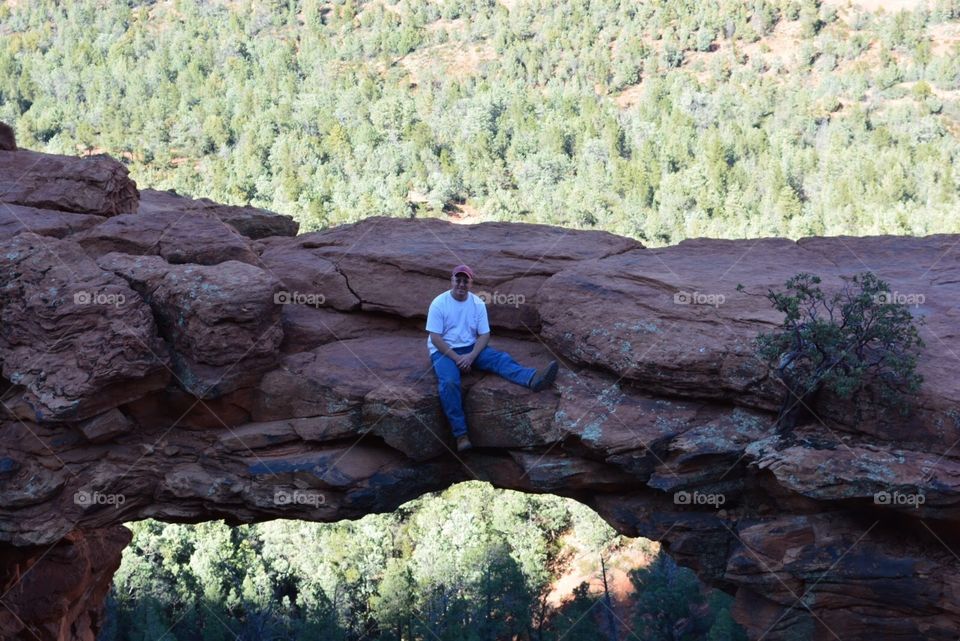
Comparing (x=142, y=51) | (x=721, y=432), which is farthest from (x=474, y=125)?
(x=721, y=432)

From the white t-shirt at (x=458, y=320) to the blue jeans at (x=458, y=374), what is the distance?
13cm

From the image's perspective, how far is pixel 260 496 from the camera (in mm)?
12352

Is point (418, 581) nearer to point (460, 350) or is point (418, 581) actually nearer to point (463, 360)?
point (460, 350)

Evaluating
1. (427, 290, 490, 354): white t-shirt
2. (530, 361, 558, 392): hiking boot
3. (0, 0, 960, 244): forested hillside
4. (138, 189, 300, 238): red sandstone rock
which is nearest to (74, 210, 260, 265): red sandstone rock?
(138, 189, 300, 238): red sandstone rock

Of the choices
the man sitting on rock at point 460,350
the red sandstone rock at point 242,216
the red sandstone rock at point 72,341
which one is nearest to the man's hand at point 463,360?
the man sitting on rock at point 460,350

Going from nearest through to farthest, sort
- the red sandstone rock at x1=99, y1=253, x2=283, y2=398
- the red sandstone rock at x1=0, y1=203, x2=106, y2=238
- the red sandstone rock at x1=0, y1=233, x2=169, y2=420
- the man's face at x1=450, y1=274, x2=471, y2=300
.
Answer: the man's face at x1=450, y1=274, x2=471, y2=300 → the red sandstone rock at x1=0, y1=233, x2=169, y2=420 → the red sandstone rock at x1=99, y1=253, x2=283, y2=398 → the red sandstone rock at x1=0, y1=203, x2=106, y2=238

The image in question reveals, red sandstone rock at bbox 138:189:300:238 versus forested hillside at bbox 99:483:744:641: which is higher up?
red sandstone rock at bbox 138:189:300:238

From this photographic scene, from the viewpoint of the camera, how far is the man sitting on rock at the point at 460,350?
11797mm

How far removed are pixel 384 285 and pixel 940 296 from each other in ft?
23.1

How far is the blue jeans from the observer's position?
38.7ft

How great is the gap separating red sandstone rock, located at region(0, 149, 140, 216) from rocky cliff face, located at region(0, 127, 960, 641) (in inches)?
3.1

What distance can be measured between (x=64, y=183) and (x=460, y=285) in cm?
683

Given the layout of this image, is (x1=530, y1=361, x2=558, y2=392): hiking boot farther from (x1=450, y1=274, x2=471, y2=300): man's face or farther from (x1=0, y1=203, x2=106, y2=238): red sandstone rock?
(x1=0, y1=203, x2=106, y2=238): red sandstone rock

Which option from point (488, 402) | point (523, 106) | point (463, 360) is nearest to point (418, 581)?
point (488, 402)
